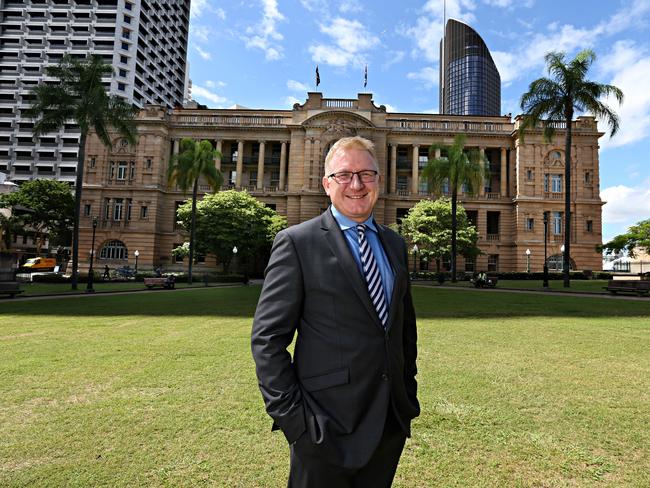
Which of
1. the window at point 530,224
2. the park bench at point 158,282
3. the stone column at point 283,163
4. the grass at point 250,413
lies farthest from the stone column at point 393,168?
the grass at point 250,413

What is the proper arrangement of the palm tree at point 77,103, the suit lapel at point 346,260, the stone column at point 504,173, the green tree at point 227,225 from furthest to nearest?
the stone column at point 504,173
the green tree at point 227,225
the palm tree at point 77,103
the suit lapel at point 346,260

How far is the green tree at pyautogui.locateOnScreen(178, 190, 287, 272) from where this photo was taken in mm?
38250

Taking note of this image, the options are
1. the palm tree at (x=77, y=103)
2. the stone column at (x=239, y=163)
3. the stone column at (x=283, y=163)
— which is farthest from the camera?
the stone column at (x=239, y=163)

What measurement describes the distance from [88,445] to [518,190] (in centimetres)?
5052

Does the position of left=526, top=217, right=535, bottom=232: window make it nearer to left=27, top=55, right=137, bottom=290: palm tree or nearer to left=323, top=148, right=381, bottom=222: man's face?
left=27, top=55, right=137, bottom=290: palm tree

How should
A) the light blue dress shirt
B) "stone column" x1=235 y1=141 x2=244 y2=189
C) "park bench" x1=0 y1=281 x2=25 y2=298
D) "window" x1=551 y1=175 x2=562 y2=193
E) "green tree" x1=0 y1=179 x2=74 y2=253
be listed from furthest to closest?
1. "green tree" x1=0 y1=179 x2=74 y2=253
2. "stone column" x1=235 y1=141 x2=244 y2=189
3. "window" x1=551 y1=175 x2=562 y2=193
4. "park bench" x1=0 y1=281 x2=25 y2=298
5. the light blue dress shirt

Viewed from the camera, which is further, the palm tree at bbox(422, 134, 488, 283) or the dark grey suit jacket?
the palm tree at bbox(422, 134, 488, 283)

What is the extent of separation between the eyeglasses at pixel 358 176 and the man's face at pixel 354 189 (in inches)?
0.4

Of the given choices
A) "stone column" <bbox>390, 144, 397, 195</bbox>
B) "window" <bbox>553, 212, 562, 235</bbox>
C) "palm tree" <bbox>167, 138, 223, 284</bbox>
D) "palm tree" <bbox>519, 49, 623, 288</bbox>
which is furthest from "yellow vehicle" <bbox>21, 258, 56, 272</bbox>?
"window" <bbox>553, 212, 562, 235</bbox>

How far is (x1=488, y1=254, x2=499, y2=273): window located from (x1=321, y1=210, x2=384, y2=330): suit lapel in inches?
1968

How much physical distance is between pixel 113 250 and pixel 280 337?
52.7 metres

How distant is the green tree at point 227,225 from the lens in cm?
3825

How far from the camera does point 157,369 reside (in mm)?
5805

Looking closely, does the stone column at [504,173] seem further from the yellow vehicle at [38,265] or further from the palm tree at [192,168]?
the yellow vehicle at [38,265]
